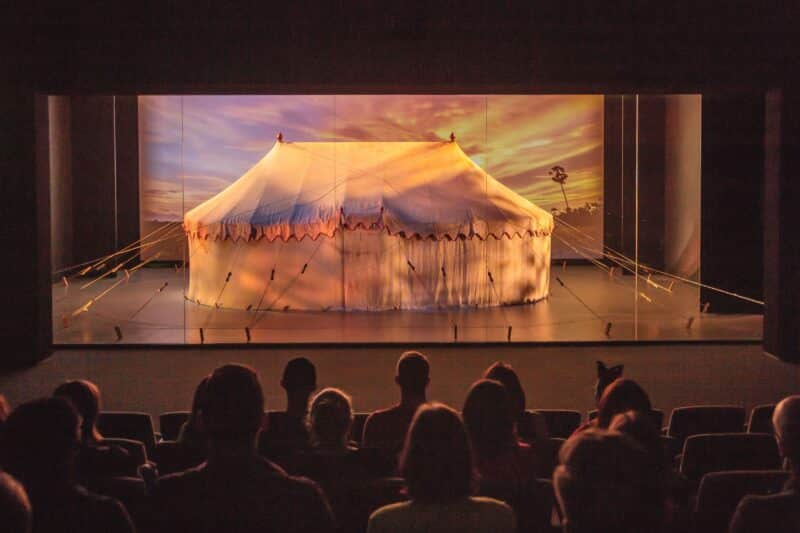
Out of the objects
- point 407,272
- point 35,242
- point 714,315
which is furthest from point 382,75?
point 714,315

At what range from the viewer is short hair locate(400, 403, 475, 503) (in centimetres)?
202

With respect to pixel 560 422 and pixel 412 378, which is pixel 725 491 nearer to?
pixel 412 378

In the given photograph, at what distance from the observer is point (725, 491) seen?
9.22ft

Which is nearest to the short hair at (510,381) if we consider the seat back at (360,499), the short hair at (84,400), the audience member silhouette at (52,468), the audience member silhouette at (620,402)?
the audience member silhouette at (620,402)

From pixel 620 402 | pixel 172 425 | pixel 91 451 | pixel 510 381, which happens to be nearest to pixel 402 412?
pixel 510 381

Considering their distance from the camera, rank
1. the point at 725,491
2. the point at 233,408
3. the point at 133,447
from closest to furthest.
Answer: the point at 233,408
the point at 725,491
the point at 133,447

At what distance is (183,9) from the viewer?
7.68 metres

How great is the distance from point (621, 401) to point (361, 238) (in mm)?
8111

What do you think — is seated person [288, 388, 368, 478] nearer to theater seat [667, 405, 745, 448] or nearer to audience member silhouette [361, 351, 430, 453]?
audience member silhouette [361, 351, 430, 453]

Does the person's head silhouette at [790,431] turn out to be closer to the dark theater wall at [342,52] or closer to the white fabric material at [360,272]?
the dark theater wall at [342,52]

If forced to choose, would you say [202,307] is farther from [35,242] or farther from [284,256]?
[35,242]

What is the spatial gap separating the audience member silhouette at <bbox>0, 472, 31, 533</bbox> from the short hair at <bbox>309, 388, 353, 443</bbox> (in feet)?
4.50

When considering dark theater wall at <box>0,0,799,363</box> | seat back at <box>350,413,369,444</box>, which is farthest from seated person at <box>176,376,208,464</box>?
dark theater wall at <box>0,0,799,363</box>

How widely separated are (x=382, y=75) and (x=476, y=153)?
5.20m
